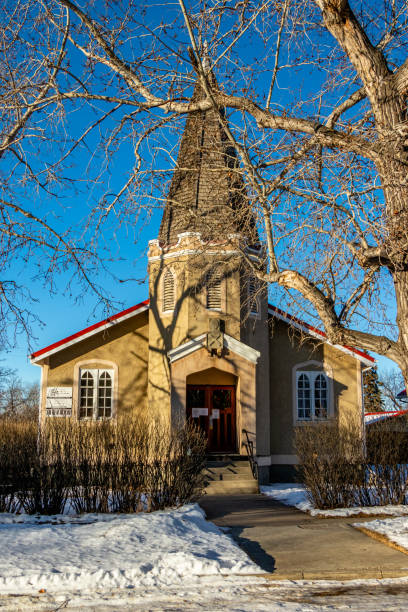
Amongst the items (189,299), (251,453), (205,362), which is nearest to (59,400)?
(205,362)

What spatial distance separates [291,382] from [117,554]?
14369 mm

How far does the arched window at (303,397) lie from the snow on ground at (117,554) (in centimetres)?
1139

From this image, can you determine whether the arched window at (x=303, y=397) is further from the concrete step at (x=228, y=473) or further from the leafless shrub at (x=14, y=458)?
the leafless shrub at (x=14, y=458)

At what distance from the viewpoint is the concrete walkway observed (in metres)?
8.12

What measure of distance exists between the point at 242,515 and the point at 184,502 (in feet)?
4.96

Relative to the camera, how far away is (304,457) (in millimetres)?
13992

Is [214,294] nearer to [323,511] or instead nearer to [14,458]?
[323,511]

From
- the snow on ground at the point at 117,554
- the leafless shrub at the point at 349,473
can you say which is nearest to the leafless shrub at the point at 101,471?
the snow on ground at the point at 117,554

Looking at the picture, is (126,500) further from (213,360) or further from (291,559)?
(213,360)

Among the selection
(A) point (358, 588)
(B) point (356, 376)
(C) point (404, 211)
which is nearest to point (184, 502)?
(A) point (358, 588)

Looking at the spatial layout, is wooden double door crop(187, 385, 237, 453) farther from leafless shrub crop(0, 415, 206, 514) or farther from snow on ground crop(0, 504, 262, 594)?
snow on ground crop(0, 504, 262, 594)

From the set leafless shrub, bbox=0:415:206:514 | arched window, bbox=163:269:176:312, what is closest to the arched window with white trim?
arched window, bbox=163:269:176:312

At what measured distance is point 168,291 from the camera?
21625mm

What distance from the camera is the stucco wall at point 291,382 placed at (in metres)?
21.9
